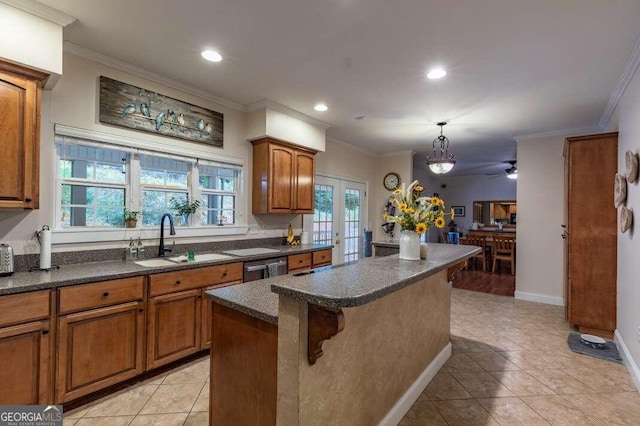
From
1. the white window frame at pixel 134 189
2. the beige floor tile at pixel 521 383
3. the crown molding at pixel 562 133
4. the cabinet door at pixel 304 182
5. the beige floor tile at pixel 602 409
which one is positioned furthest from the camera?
the crown molding at pixel 562 133

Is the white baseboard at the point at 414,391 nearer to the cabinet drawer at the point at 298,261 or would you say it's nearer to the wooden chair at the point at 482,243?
the cabinet drawer at the point at 298,261

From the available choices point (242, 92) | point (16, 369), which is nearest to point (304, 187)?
point (242, 92)

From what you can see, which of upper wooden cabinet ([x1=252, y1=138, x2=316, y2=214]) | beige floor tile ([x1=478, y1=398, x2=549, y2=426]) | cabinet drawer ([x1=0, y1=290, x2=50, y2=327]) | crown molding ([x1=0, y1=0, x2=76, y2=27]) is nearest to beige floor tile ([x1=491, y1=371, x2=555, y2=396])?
beige floor tile ([x1=478, y1=398, x2=549, y2=426])

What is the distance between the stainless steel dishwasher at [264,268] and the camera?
10.2 ft

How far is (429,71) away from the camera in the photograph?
9.01 feet

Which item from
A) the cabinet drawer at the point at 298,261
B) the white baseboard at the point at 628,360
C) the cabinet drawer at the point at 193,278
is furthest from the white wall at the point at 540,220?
the cabinet drawer at the point at 193,278

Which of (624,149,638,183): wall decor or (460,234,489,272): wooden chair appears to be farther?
(460,234,489,272): wooden chair

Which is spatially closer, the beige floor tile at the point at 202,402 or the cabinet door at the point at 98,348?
the cabinet door at the point at 98,348

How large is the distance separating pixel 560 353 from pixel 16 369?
4.33m

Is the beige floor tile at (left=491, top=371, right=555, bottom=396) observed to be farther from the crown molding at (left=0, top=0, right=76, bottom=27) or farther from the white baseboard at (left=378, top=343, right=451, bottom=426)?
the crown molding at (left=0, top=0, right=76, bottom=27)

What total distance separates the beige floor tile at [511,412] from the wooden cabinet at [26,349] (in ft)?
9.53

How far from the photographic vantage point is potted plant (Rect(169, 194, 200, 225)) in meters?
3.20

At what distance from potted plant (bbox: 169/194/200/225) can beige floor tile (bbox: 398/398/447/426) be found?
8.70 feet

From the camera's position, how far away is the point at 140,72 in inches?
111
